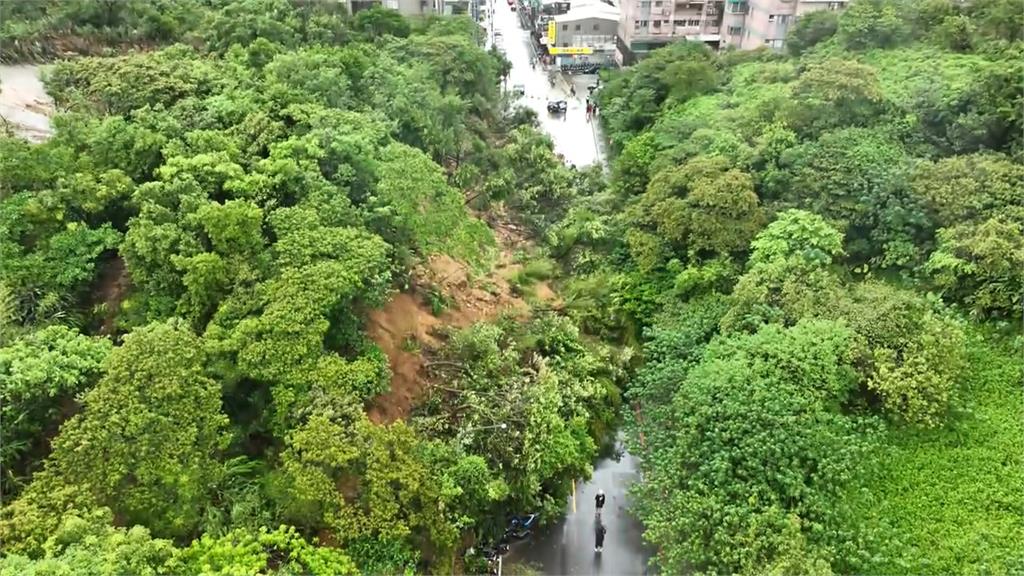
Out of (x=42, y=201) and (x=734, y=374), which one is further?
(x=42, y=201)

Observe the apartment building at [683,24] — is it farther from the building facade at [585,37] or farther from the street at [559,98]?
the street at [559,98]

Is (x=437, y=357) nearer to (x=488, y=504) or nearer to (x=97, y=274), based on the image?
(x=488, y=504)

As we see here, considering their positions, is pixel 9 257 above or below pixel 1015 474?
above

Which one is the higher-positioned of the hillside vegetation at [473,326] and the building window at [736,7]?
the building window at [736,7]

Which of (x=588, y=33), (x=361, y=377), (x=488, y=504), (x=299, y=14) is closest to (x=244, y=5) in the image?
(x=299, y=14)

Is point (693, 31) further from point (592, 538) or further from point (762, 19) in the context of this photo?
point (592, 538)

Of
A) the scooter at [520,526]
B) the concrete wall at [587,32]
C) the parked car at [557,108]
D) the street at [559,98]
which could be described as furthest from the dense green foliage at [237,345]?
the concrete wall at [587,32]
